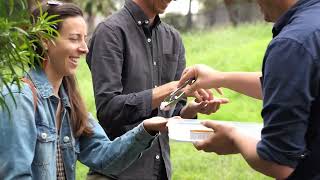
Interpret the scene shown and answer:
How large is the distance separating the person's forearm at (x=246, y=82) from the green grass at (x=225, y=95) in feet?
12.7

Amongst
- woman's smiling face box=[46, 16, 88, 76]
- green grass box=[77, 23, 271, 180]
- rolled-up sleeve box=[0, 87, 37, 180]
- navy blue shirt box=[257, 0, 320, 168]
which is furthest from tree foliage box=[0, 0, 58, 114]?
green grass box=[77, 23, 271, 180]

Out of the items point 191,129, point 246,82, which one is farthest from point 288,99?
point 246,82

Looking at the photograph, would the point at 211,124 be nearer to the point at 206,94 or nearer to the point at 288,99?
the point at 288,99

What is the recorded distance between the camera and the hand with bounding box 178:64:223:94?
2.90 metres

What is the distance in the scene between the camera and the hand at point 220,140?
2143 mm

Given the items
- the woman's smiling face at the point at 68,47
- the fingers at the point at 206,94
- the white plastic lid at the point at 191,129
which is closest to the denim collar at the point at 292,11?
the white plastic lid at the point at 191,129

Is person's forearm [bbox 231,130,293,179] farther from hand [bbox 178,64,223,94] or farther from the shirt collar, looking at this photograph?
the shirt collar

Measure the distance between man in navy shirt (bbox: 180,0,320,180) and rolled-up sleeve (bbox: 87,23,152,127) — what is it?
1.32 meters

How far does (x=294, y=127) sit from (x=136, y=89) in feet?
5.30

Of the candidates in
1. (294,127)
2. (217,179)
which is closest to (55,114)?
(294,127)

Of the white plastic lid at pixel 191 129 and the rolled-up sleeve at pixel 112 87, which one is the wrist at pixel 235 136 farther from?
the rolled-up sleeve at pixel 112 87

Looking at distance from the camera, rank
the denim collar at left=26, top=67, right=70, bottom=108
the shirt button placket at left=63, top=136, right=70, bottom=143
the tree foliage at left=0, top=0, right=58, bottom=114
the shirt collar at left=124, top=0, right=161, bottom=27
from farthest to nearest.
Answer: the shirt collar at left=124, top=0, right=161, bottom=27, the shirt button placket at left=63, top=136, right=70, bottom=143, the denim collar at left=26, top=67, right=70, bottom=108, the tree foliage at left=0, top=0, right=58, bottom=114

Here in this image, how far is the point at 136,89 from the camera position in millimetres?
3414

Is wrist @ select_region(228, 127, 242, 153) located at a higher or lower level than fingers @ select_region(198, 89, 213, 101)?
higher
